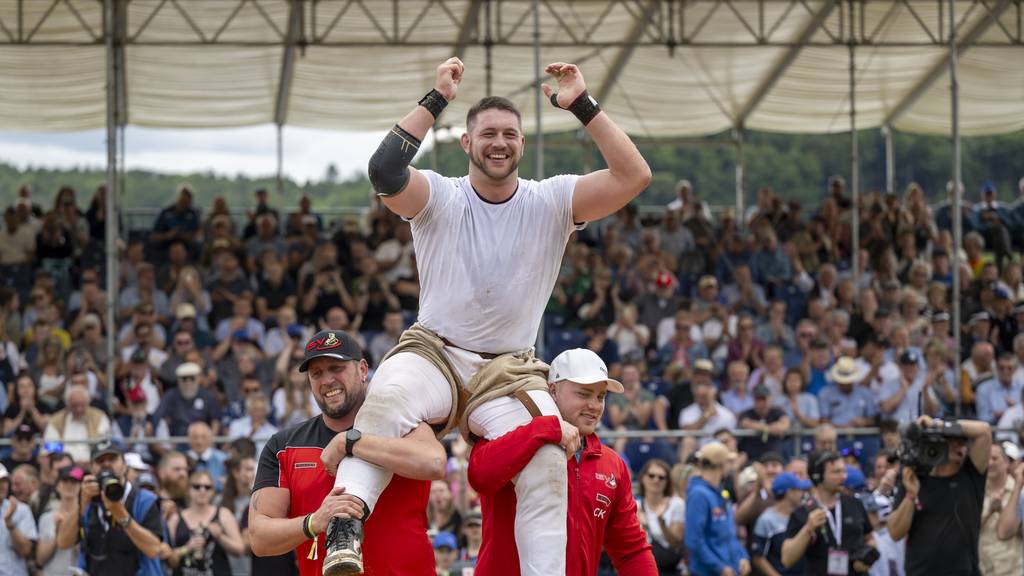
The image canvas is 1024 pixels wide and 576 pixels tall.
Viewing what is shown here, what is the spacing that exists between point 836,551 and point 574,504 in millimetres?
4918

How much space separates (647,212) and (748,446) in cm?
1194

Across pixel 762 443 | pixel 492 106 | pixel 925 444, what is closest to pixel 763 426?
pixel 762 443

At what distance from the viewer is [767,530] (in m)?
11.3

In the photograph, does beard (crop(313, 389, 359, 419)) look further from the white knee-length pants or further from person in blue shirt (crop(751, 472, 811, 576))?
person in blue shirt (crop(751, 472, 811, 576))

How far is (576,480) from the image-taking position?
6.30 metres

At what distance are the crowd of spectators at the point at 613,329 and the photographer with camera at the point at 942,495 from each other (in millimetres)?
775

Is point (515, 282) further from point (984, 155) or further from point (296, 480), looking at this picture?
point (984, 155)

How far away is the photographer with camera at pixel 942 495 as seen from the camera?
931 centimetres

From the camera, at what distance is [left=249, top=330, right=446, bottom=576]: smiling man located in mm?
5734

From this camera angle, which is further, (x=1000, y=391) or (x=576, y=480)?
(x=1000, y=391)

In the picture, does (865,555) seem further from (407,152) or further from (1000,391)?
(407,152)

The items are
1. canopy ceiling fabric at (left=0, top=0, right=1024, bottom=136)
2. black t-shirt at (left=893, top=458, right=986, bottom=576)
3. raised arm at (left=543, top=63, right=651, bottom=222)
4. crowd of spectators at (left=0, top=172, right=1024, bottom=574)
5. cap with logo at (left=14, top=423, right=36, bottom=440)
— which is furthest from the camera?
canopy ceiling fabric at (left=0, top=0, right=1024, bottom=136)

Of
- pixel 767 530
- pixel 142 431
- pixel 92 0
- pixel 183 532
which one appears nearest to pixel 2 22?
pixel 92 0

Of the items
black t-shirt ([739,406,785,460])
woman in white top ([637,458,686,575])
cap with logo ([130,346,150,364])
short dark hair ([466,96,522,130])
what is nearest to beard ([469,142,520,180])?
short dark hair ([466,96,522,130])
